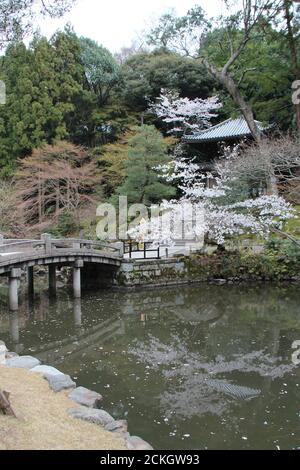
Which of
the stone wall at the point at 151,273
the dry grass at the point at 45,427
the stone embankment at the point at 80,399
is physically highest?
the stone wall at the point at 151,273

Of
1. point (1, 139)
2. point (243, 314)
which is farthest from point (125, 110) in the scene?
point (243, 314)

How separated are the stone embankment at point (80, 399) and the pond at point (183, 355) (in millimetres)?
618

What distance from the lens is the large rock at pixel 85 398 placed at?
6621 mm

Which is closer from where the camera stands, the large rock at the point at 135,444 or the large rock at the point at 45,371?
the large rock at the point at 135,444

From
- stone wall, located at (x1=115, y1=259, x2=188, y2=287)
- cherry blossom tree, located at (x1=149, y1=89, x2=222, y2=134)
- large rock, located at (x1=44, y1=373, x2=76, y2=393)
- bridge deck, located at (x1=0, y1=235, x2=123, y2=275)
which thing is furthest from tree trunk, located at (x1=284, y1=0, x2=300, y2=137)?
large rock, located at (x1=44, y1=373, x2=76, y2=393)

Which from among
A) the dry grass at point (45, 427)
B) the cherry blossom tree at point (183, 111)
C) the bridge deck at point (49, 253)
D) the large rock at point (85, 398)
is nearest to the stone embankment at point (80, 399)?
the large rock at point (85, 398)

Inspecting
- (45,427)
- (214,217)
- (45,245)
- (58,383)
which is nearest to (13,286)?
(45,245)

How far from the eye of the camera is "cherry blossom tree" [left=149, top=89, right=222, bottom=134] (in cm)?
2828

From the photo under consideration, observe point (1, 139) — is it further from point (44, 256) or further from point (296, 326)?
point (296, 326)

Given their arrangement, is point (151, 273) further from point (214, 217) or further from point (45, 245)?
point (45, 245)

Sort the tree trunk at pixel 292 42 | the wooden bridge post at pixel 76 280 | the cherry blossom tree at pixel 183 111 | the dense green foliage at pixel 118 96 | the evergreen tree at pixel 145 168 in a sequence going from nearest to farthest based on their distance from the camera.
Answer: the wooden bridge post at pixel 76 280 < the tree trunk at pixel 292 42 < the dense green foliage at pixel 118 96 < the evergreen tree at pixel 145 168 < the cherry blossom tree at pixel 183 111

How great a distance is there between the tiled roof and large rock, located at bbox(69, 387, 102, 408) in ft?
63.6

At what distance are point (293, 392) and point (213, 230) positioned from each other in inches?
436

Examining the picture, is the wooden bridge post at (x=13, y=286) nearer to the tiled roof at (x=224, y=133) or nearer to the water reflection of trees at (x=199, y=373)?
the water reflection of trees at (x=199, y=373)
